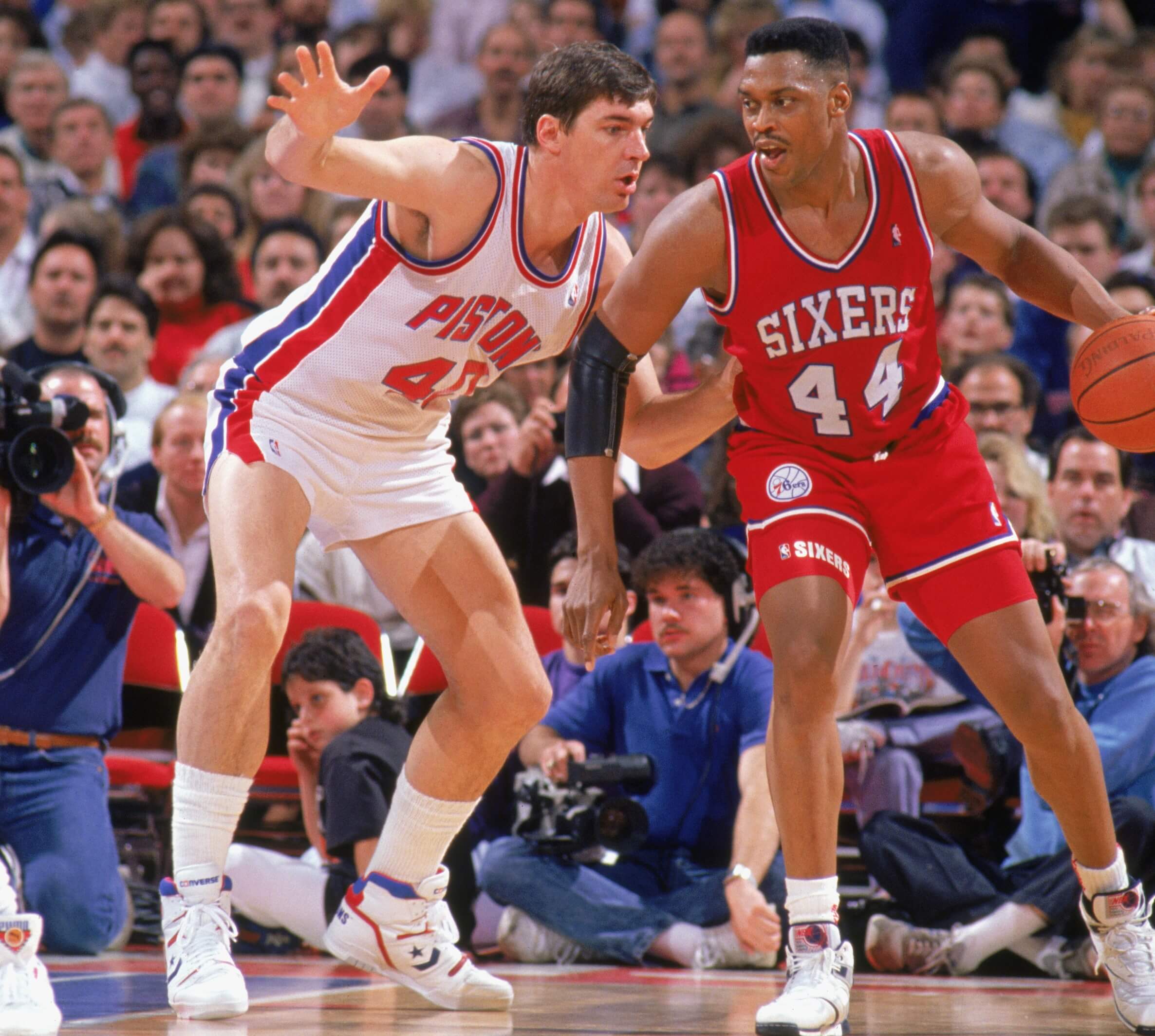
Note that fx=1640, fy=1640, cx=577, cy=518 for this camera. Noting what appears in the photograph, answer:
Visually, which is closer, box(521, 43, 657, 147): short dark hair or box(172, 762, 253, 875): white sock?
box(172, 762, 253, 875): white sock

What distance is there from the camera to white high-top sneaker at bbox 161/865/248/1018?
3.35m

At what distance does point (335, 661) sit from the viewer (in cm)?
554

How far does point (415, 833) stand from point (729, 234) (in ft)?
5.17

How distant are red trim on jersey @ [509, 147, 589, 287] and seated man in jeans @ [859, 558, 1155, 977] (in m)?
2.17

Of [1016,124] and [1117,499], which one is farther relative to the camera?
[1016,124]

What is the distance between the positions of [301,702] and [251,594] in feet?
7.31

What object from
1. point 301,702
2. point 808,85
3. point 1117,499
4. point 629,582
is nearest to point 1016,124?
point 1117,499

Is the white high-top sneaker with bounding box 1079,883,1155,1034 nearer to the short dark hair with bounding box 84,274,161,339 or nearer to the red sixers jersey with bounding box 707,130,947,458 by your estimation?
the red sixers jersey with bounding box 707,130,947,458

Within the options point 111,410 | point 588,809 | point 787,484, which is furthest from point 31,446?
point 787,484

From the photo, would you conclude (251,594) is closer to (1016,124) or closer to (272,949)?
(272,949)

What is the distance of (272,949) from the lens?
18.2ft

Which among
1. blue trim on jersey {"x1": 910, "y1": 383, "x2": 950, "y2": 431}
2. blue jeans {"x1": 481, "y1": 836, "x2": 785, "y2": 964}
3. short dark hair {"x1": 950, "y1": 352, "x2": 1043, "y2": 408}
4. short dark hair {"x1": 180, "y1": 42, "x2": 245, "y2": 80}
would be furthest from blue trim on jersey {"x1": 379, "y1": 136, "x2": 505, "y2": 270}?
short dark hair {"x1": 180, "y1": 42, "x2": 245, "y2": 80}

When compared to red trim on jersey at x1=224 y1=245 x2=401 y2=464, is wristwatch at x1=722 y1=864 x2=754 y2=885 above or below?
below

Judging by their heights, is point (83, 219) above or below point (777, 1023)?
above
